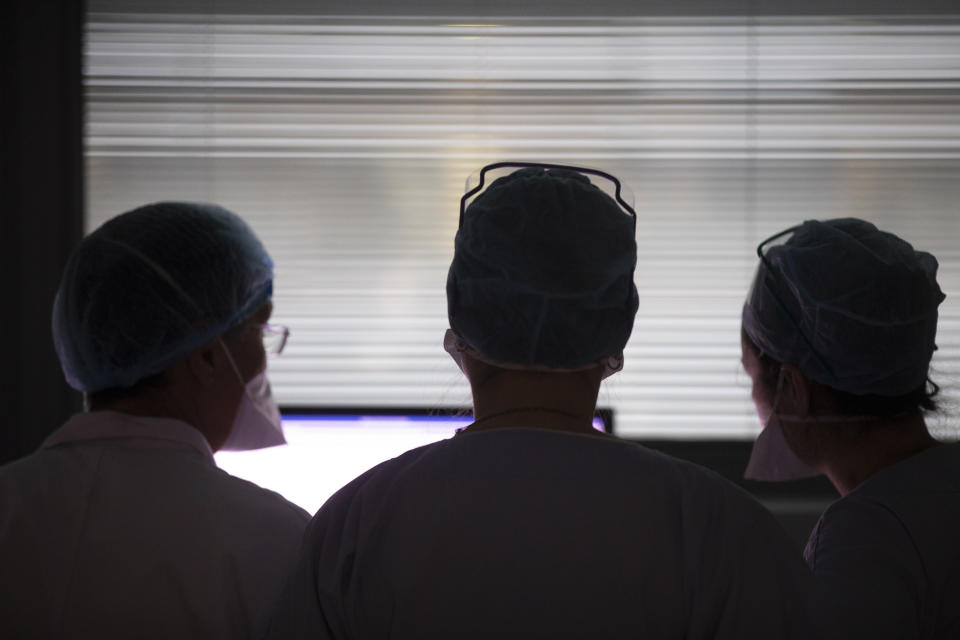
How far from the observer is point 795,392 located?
1223 millimetres

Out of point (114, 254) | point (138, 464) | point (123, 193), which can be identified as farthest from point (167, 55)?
point (138, 464)

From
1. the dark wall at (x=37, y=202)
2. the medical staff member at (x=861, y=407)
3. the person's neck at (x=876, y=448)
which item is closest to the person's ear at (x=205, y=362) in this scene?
the medical staff member at (x=861, y=407)

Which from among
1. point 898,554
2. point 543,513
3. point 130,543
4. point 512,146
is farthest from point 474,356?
point 512,146

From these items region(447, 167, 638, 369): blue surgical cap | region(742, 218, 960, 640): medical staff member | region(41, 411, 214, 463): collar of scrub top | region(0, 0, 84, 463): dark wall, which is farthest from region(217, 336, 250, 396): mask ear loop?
region(0, 0, 84, 463): dark wall

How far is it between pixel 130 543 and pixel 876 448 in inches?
42.6

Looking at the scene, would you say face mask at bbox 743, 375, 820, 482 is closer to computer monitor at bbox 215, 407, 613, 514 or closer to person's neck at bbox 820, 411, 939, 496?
person's neck at bbox 820, 411, 939, 496

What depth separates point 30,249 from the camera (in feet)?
7.17

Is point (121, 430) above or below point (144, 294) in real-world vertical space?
below

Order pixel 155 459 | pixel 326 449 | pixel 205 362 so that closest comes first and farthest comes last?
pixel 155 459, pixel 205 362, pixel 326 449

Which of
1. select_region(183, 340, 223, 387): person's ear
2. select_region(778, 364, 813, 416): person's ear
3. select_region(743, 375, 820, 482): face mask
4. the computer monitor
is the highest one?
select_region(183, 340, 223, 387): person's ear

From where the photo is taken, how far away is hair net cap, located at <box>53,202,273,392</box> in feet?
3.66

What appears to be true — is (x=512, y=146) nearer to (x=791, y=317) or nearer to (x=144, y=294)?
(x=791, y=317)

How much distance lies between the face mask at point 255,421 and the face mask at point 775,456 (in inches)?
31.7

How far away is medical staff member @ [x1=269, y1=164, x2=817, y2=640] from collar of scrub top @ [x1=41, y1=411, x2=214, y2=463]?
0.33m
